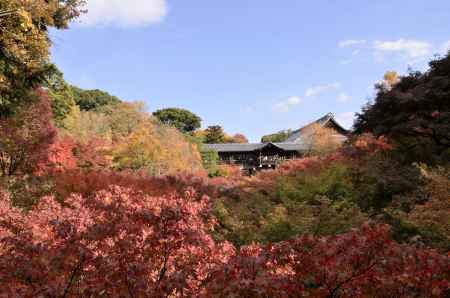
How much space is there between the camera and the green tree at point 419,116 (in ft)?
42.1

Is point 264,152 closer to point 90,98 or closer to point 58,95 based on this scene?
point 58,95

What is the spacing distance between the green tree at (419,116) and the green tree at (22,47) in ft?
36.5

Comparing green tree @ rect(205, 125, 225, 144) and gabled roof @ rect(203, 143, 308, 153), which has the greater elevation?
green tree @ rect(205, 125, 225, 144)

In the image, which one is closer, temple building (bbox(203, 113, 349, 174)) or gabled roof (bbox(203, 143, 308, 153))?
gabled roof (bbox(203, 143, 308, 153))

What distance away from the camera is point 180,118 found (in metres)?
61.3

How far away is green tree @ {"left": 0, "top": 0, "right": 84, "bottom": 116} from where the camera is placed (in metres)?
8.17

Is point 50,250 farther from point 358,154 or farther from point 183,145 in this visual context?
point 183,145

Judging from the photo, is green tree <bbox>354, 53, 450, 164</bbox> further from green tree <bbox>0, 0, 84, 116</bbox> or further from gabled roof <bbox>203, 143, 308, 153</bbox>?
gabled roof <bbox>203, 143, 308, 153</bbox>

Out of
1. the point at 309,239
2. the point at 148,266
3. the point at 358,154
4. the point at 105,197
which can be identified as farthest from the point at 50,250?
the point at 358,154

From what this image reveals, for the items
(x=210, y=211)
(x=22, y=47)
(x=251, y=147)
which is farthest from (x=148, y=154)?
(x=251, y=147)

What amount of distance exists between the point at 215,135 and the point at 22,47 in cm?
4597

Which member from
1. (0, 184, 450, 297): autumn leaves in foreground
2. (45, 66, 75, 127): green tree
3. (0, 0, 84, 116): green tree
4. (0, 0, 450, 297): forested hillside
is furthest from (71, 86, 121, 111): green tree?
(0, 184, 450, 297): autumn leaves in foreground

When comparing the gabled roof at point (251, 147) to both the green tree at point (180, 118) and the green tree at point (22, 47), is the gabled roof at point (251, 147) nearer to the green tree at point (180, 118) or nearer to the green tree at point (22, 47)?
the green tree at point (180, 118)

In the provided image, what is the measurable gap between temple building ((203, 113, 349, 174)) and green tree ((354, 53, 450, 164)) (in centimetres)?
2231
